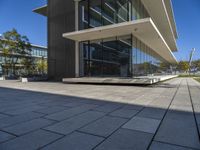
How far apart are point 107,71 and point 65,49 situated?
21.6ft

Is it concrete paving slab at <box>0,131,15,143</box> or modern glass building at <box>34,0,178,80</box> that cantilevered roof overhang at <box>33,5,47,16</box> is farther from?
concrete paving slab at <box>0,131,15,143</box>

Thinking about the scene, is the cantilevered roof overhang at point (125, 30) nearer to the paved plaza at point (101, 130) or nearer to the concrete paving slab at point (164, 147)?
the paved plaza at point (101, 130)

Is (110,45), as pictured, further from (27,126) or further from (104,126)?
(27,126)

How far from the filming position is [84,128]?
3.30 metres

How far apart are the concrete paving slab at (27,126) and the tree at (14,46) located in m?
26.2

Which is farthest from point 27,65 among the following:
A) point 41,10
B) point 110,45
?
point 110,45

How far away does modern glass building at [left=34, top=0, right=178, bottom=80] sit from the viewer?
12.8 metres

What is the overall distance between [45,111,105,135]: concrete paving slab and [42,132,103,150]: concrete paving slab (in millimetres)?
282

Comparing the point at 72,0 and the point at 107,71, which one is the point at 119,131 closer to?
the point at 107,71

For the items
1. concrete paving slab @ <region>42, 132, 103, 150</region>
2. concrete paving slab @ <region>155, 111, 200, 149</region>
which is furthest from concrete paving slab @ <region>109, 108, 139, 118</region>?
concrete paving slab @ <region>42, 132, 103, 150</region>

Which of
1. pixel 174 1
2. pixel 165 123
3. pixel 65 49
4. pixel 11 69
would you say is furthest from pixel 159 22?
pixel 11 69

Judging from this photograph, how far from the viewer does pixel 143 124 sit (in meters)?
3.54

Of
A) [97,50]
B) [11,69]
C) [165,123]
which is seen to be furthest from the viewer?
[11,69]

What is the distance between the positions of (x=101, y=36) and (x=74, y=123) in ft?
37.5
